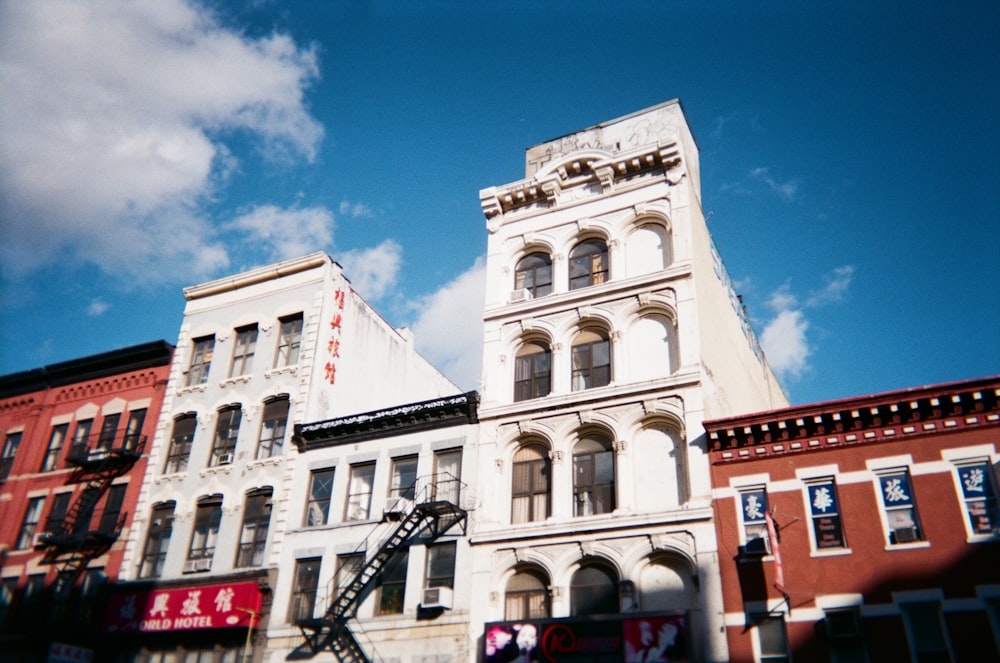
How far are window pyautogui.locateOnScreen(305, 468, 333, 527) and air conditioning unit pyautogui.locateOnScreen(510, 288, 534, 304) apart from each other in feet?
30.0

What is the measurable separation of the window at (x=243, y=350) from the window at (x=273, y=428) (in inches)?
102

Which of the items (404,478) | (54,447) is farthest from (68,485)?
(404,478)

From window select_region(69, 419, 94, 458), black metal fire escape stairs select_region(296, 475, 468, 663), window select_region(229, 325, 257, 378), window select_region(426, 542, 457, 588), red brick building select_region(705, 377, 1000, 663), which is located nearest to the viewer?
red brick building select_region(705, 377, 1000, 663)

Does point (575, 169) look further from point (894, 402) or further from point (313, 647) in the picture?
point (313, 647)

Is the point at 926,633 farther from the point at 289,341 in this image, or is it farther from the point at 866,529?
the point at 289,341

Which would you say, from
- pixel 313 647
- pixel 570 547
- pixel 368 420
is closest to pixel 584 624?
pixel 570 547

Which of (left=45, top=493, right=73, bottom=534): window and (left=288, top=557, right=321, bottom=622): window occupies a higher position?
(left=45, top=493, right=73, bottom=534): window

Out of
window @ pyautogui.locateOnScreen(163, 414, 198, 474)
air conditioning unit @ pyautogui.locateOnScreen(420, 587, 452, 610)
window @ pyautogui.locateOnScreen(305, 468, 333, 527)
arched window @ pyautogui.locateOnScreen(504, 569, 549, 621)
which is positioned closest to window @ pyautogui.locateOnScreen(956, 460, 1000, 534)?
arched window @ pyautogui.locateOnScreen(504, 569, 549, 621)

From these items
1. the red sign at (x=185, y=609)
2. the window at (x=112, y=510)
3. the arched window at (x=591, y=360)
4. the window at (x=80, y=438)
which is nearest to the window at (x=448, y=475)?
the arched window at (x=591, y=360)

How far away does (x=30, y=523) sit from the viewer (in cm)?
3466

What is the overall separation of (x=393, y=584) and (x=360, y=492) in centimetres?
398

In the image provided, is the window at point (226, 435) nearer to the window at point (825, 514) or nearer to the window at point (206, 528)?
the window at point (206, 528)

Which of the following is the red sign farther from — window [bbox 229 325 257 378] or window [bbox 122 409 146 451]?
window [bbox 229 325 257 378]

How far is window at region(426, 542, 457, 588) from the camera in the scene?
26172 millimetres
